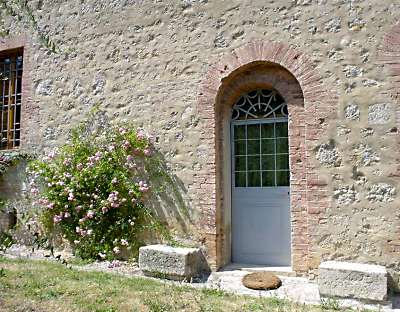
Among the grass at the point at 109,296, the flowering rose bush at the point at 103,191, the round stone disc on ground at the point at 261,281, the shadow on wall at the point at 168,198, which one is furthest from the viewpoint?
the flowering rose bush at the point at 103,191

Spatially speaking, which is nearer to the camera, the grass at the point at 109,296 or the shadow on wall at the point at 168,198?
the grass at the point at 109,296

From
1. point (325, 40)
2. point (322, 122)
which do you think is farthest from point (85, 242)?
point (325, 40)

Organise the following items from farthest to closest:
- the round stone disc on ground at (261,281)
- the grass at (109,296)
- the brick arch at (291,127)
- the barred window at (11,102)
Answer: the barred window at (11,102), the brick arch at (291,127), the round stone disc on ground at (261,281), the grass at (109,296)

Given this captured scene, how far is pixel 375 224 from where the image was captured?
4.88 meters

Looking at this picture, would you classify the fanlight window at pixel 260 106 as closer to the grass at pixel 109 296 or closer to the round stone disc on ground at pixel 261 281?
the round stone disc on ground at pixel 261 281

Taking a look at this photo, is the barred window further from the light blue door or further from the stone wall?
the light blue door

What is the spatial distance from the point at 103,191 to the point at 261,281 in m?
2.76

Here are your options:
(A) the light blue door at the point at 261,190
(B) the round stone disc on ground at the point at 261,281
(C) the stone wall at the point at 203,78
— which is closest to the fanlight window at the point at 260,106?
(A) the light blue door at the point at 261,190

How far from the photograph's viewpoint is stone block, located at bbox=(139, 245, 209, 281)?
17.1 feet

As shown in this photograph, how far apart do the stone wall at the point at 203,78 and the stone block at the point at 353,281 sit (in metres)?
0.59

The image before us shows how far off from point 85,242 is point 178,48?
3.26 m

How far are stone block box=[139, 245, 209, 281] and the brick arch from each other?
0.31 metres

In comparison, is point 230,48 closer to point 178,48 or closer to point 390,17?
point 178,48

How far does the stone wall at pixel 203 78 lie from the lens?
16.2 ft
